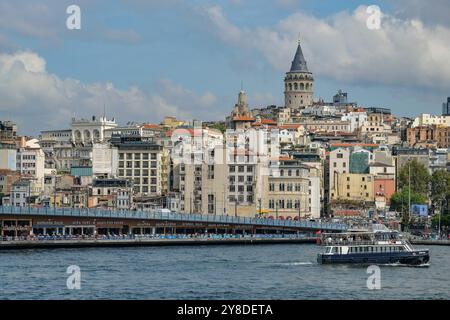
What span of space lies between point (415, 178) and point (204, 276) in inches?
1977

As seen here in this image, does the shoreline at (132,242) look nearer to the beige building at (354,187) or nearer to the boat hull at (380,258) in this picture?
the boat hull at (380,258)

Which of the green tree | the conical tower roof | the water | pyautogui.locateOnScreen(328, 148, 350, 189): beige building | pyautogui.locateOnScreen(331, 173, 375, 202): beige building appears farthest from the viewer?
the conical tower roof

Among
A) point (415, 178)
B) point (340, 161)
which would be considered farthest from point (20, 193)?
point (415, 178)

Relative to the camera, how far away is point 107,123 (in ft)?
402

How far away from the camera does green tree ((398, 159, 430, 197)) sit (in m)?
92.3

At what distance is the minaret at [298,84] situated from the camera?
501 feet

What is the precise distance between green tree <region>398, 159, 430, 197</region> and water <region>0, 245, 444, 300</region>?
31.3 metres

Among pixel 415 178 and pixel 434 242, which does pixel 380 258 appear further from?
pixel 415 178

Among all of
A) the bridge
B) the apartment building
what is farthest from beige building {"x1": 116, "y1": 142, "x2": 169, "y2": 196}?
the bridge

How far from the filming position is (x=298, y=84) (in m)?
154

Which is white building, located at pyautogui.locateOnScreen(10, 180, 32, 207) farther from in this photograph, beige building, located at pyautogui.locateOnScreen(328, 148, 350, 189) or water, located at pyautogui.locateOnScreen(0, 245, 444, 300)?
water, located at pyautogui.locateOnScreen(0, 245, 444, 300)

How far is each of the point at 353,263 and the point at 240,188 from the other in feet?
106
